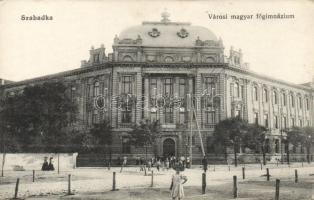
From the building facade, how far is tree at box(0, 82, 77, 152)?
6677mm

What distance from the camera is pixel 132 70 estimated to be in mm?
42000

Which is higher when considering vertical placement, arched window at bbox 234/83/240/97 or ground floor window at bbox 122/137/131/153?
arched window at bbox 234/83/240/97

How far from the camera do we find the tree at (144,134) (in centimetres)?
3769

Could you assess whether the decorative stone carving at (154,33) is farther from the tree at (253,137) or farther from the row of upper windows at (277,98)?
the tree at (253,137)

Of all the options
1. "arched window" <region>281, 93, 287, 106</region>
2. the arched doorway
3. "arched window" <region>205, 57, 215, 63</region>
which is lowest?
the arched doorway

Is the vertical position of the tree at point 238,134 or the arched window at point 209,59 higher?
the arched window at point 209,59

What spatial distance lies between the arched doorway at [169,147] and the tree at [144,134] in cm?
344

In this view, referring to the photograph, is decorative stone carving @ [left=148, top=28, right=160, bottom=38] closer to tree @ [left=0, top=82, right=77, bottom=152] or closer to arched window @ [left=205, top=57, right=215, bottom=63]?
arched window @ [left=205, top=57, right=215, bottom=63]

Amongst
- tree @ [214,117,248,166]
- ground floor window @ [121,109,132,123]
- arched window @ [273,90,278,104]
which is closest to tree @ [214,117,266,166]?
tree @ [214,117,248,166]

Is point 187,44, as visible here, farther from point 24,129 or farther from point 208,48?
point 24,129

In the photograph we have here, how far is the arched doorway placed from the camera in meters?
42.2

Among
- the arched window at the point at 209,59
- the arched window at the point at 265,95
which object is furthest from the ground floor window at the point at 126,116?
the arched window at the point at 265,95

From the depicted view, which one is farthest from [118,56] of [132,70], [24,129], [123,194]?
[123,194]

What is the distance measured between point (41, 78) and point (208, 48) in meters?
17.4
